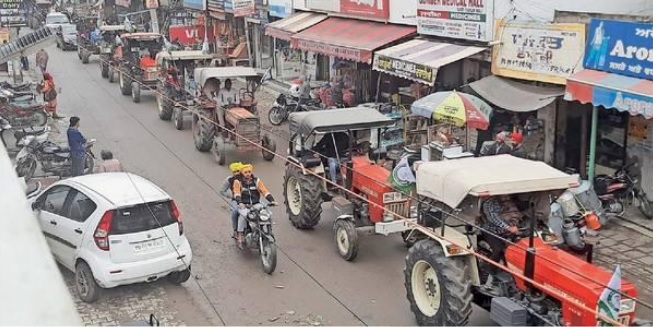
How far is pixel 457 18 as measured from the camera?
699 inches

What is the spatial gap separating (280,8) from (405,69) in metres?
12.0

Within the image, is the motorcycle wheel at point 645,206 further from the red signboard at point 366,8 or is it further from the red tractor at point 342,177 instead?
the red signboard at point 366,8

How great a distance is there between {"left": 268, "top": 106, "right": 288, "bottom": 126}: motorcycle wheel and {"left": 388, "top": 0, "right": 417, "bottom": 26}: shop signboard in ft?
13.3

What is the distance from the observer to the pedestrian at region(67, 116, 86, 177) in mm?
15984

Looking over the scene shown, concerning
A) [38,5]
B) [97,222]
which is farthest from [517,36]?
[38,5]

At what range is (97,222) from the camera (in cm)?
955

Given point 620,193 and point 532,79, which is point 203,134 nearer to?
point 532,79

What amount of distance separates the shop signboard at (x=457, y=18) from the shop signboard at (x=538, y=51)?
661 millimetres

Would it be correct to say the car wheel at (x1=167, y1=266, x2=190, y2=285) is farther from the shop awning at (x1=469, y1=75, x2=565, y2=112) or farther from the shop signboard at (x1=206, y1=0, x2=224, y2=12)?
the shop signboard at (x1=206, y1=0, x2=224, y2=12)

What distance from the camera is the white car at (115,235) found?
375 inches

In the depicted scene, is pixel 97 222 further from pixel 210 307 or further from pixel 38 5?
pixel 38 5

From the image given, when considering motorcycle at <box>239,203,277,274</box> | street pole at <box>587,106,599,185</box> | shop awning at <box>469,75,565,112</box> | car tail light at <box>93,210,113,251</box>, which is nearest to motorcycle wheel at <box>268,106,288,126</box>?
shop awning at <box>469,75,565,112</box>

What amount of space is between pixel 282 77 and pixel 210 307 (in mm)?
20322

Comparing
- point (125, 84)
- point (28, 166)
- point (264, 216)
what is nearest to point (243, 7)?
point (125, 84)
